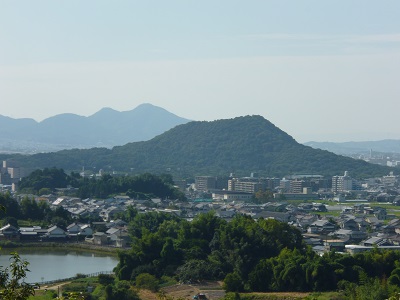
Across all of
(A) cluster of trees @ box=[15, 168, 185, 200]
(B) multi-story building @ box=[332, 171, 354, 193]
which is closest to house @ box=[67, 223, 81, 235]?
(A) cluster of trees @ box=[15, 168, 185, 200]

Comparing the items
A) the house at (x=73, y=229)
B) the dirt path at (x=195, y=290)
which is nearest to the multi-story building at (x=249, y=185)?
the house at (x=73, y=229)

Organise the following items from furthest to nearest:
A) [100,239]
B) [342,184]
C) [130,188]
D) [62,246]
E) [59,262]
A: [342,184] → [130,188] → [100,239] → [62,246] → [59,262]

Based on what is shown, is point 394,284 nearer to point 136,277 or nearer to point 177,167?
point 136,277

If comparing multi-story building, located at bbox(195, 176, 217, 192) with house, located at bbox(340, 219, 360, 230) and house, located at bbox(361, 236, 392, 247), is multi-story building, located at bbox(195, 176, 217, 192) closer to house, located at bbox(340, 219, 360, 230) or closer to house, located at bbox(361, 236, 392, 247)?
house, located at bbox(340, 219, 360, 230)

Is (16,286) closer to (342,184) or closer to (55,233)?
(55,233)

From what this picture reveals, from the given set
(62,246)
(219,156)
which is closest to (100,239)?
(62,246)
